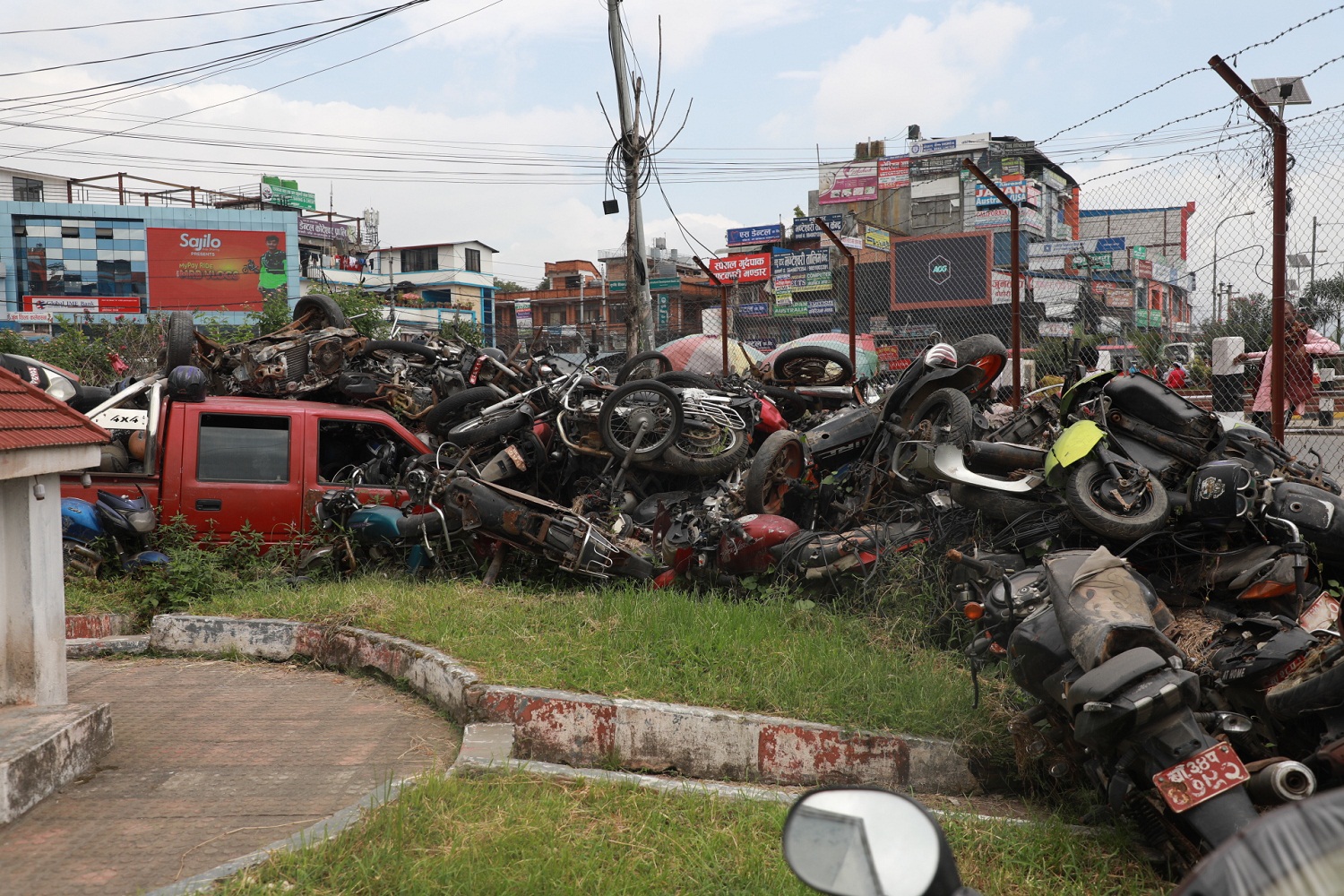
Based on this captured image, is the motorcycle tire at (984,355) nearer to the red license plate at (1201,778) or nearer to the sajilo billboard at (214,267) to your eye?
the red license plate at (1201,778)

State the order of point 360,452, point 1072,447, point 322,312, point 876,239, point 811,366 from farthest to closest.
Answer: point 876,239, point 322,312, point 811,366, point 360,452, point 1072,447

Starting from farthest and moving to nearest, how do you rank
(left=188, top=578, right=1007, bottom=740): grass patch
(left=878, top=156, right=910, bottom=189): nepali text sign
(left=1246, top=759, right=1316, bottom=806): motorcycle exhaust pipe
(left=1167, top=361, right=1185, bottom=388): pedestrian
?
(left=878, top=156, right=910, bottom=189): nepali text sign, (left=1167, top=361, right=1185, bottom=388): pedestrian, (left=188, top=578, right=1007, bottom=740): grass patch, (left=1246, top=759, right=1316, bottom=806): motorcycle exhaust pipe

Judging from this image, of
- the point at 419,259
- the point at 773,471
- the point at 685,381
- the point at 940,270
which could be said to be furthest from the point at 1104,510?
the point at 419,259

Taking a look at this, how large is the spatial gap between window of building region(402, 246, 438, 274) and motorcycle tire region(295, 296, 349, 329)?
63304 millimetres

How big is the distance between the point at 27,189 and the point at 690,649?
57.5 metres

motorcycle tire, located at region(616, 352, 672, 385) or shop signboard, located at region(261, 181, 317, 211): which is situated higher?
shop signboard, located at region(261, 181, 317, 211)

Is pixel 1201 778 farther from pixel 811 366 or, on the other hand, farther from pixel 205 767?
pixel 811 366

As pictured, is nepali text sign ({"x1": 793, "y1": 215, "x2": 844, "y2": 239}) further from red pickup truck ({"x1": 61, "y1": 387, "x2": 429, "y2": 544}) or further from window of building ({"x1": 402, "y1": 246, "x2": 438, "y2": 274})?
red pickup truck ({"x1": 61, "y1": 387, "x2": 429, "y2": 544})

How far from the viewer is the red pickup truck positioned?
705 centimetres

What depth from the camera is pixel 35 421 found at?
406 cm

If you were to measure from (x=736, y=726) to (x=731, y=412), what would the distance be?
383 centimetres

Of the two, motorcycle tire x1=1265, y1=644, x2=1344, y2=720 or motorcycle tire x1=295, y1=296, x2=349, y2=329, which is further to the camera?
motorcycle tire x1=295, y1=296, x2=349, y2=329

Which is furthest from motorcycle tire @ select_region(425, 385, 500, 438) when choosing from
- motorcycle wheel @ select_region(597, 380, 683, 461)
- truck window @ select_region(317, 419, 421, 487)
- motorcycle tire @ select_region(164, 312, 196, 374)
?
motorcycle tire @ select_region(164, 312, 196, 374)

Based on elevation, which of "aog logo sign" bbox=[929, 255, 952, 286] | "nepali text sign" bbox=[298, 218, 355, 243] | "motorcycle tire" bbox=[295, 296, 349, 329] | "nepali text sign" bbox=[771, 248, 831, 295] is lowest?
"motorcycle tire" bbox=[295, 296, 349, 329]
